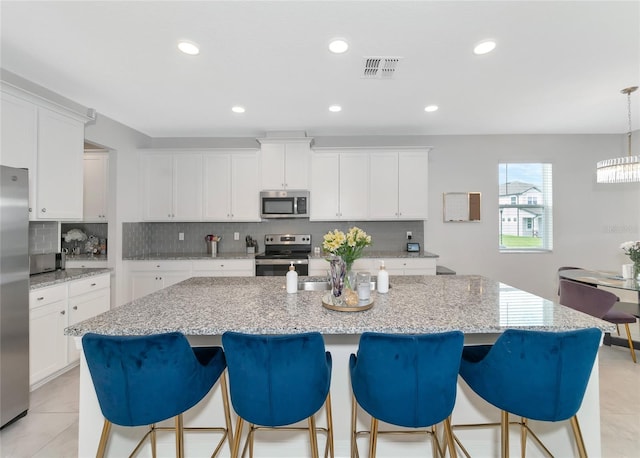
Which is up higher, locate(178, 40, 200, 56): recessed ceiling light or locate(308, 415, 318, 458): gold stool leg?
locate(178, 40, 200, 56): recessed ceiling light

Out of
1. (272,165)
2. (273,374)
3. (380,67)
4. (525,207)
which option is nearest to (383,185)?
(272,165)

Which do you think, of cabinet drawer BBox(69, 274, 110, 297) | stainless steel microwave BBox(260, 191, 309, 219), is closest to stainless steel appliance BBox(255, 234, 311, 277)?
stainless steel microwave BBox(260, 191, 309, 219)

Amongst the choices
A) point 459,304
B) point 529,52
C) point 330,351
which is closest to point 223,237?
point 330,351

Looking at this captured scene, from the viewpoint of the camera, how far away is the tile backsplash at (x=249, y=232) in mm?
4387

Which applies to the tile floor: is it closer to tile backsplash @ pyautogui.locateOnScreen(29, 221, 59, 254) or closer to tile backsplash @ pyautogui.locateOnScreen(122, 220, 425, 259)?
tile backsplash @ pyautogui.locateOnScreen(29, 221, 59, 254)

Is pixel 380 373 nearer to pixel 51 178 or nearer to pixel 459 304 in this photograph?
pixel 459 304

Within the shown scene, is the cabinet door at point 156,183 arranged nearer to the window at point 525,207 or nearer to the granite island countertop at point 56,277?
the granite island countertop at point 56,277

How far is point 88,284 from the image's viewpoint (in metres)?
2.89

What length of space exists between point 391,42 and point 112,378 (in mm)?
2531

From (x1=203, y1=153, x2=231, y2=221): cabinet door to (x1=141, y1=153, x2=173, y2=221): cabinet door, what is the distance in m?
0.52

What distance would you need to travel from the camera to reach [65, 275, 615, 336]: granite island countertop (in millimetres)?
1309

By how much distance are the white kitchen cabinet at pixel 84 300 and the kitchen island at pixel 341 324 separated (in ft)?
4.85

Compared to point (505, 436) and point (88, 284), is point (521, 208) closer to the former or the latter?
point (505, 436)

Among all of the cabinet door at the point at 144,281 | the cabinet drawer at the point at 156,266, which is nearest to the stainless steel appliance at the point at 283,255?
the cabinet drawer at the point at 156,266
